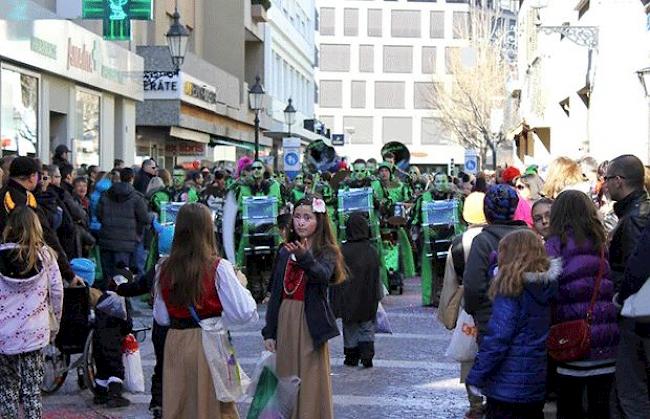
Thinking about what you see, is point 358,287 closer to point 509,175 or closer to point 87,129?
point 509,175

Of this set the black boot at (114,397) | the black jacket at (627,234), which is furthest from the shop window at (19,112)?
the black jacket at (627,234)

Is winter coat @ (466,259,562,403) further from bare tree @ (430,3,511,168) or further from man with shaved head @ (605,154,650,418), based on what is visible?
bare tree @ (430,3,511,168)

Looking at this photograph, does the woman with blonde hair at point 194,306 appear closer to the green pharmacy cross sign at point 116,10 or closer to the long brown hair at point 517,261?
the long brown hair at point 517,261

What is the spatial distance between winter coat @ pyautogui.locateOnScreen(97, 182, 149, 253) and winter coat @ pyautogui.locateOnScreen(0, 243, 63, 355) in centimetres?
731

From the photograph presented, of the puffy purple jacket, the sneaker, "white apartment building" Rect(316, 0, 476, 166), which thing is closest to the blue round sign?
the sneaker

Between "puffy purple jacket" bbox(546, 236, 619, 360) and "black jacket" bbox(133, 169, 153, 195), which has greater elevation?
"black jacket" bbox(133, 169, 153, 195)

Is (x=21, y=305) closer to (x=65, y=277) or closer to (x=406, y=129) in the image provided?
(x=65, y=277)

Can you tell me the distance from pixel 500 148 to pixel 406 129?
34559mm

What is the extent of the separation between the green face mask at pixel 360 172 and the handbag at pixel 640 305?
35.7 feet

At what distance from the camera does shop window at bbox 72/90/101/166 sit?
21.3m

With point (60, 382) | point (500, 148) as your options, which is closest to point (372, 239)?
point (60, 382)

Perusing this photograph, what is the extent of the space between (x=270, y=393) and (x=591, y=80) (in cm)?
2138

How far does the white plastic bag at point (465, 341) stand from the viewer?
26.2ft

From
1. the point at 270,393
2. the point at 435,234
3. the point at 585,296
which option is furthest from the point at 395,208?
the point at 585,296
